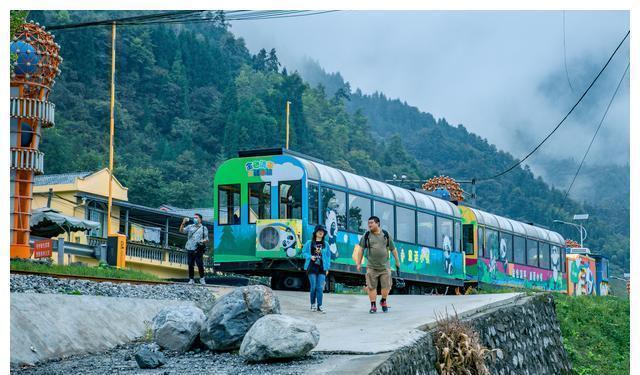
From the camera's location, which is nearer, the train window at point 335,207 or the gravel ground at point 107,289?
the gravel ground at point 107,289

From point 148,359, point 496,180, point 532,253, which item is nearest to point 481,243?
point 532,253

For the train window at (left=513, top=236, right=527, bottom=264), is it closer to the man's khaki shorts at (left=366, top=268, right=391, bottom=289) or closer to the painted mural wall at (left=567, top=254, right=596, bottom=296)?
the painted mural wall at (left=567, top=254, right=596, bottom=296)

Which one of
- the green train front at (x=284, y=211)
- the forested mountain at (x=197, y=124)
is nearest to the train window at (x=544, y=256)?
the green train front at (x=284, y=211)

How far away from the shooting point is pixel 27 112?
21781 millimetres

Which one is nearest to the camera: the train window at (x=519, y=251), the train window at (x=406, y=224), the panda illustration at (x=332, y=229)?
the panda illustration at (x=332, y=229)

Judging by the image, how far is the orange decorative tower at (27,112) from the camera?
21.2 meters

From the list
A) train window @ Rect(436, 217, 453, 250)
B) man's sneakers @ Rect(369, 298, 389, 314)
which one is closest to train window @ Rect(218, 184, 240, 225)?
man's sneakers @ Rect(369, 298, 389, 314)

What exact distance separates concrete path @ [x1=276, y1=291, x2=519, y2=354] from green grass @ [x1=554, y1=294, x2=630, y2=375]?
4971 mm

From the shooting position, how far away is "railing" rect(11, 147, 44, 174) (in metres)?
21.2

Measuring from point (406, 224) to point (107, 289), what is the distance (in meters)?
11.0

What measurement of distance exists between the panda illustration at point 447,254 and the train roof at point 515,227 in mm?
3748

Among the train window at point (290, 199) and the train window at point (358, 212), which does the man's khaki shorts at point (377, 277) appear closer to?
the train window at point (290, 199)

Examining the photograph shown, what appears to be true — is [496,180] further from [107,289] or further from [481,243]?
[107,289]

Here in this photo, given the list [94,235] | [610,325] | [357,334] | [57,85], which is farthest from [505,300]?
[57,85]
